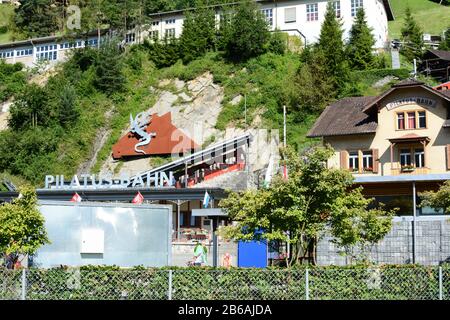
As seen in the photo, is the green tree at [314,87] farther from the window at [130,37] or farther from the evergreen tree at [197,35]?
the window at [130,37]

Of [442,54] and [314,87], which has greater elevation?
[442,54]

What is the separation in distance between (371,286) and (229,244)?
20378 mm

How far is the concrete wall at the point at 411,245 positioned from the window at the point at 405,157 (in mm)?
15067

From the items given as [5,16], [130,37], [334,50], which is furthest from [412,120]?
[5,16]

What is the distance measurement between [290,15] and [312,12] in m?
2.25

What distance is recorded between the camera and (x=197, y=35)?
6675 cm

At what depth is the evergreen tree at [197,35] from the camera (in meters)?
66.2

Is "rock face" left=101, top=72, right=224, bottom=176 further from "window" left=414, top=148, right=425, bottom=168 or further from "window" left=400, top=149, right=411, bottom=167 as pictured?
"window" left=414, top=148, right=425, bottom=168

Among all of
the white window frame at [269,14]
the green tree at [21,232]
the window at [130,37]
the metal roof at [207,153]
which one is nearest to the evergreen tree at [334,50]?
the white window frame at [269,14]

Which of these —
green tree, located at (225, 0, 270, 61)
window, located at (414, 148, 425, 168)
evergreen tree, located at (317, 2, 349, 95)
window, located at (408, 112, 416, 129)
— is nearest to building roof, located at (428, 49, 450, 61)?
evergreen tree, located at (317, 2, 349, 95)

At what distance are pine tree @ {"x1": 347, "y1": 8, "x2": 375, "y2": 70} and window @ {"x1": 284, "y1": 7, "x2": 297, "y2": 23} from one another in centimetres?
730

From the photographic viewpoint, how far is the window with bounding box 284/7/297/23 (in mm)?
66438

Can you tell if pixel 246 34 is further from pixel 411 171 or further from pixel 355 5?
pixel 411 171

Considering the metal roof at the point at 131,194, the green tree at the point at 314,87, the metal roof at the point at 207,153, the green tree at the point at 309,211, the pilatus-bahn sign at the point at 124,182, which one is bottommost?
the green tree at the point at 309,211
